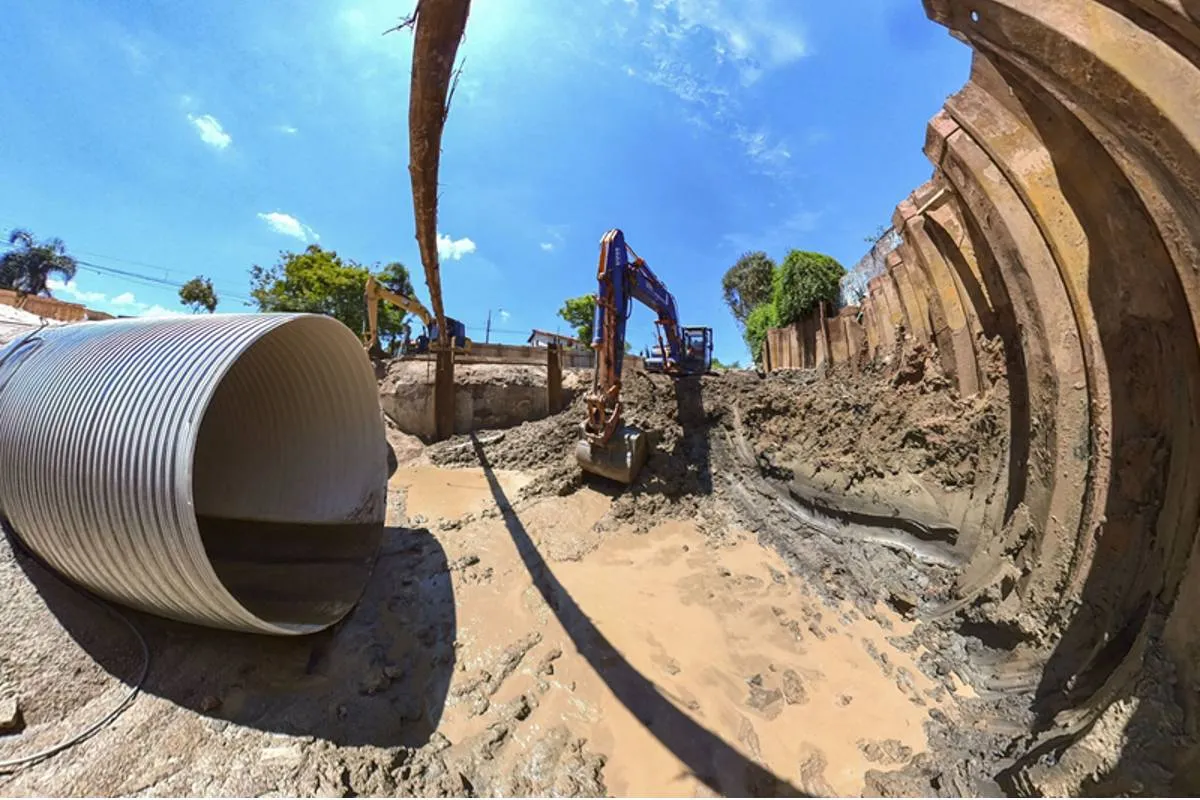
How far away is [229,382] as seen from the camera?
20.0ft

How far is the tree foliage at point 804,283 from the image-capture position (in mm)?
12695

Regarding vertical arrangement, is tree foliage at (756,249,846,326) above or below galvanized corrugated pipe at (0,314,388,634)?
above

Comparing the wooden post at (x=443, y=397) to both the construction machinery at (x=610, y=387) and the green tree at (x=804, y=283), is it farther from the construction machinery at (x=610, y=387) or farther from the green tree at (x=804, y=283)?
the green tree at (x=804, y=283)

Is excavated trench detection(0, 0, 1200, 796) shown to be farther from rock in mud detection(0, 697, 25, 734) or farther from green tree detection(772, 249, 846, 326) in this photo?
green tree detection(772, 249, 846, 326)

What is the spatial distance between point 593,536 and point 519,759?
3.40 m

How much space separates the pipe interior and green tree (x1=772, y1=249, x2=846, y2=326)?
12.1 meters

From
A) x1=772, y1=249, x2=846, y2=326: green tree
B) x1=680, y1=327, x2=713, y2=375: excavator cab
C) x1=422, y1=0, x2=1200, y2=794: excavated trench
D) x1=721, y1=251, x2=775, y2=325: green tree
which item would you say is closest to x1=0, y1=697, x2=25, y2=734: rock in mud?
x1=422, y1=0, x2=1200, y2=794: excavated trench

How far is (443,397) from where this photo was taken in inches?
456

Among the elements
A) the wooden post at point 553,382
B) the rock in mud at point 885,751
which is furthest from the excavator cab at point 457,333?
the rock in mud at point 885,751

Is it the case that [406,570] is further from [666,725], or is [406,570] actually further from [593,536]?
[666,725]

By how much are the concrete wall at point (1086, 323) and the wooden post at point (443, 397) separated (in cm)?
1042

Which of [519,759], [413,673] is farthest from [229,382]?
[519,759]

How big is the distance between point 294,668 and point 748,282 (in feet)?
95.3

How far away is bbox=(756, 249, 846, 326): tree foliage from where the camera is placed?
12.7m
